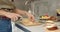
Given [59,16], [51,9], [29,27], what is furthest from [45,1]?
[29,27]

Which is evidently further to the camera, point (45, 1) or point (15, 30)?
point (45, 1)

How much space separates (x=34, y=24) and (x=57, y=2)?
0.67m

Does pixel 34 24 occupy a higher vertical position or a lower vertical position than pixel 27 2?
lower

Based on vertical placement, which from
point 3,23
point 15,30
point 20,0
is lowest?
point 15,30

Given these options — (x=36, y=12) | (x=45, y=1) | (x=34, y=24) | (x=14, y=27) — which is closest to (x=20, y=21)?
(x=14, y=27)

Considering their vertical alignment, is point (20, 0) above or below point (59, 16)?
above

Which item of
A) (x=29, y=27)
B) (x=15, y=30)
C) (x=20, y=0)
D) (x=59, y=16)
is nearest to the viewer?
(x=29, y=27)

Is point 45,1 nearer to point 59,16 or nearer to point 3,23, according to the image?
point 59,16

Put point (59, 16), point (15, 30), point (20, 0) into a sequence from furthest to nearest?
point (20, 0) → point (59, 16) → point (15, 30)

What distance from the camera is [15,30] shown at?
1725 mm

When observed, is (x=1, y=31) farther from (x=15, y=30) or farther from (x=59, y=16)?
(x=59, y=16)

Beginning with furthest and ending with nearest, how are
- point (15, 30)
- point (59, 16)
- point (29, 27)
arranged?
point (59, 16) → point (15, 30) → point (29, 27)

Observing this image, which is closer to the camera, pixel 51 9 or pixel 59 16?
pixel 59 16

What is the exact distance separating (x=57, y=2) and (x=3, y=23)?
84cm
